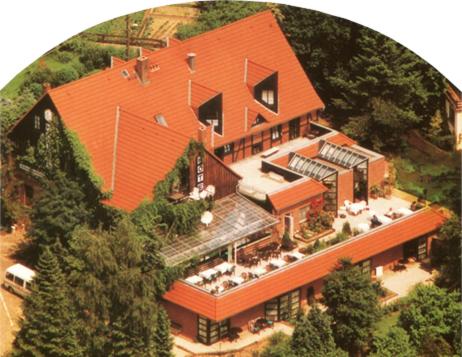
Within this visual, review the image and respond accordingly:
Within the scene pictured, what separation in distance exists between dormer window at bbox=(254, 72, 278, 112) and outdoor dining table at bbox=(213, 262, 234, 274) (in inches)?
192

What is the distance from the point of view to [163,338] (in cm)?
5047

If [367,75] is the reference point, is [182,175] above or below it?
below

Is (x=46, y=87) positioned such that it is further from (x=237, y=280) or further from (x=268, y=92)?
(x=237, y=280)

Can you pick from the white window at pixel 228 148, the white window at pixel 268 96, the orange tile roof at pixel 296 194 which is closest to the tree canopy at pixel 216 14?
the white window at pixel 268 96

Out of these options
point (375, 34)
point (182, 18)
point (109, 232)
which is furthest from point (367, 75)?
point (109, 232)

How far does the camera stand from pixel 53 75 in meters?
55.4

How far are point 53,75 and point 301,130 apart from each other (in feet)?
22.0

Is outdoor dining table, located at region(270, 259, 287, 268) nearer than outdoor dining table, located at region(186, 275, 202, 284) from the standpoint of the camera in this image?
No

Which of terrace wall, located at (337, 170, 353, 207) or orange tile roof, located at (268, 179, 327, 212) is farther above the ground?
terrace wall, located at (337, 170, 353, 207)

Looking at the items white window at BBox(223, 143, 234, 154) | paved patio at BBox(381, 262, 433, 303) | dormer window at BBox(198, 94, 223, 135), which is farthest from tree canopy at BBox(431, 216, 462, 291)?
dormer window at BBox(198, 94, 223, 135)

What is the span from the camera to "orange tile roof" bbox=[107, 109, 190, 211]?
52781mm

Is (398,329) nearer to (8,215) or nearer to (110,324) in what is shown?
(110,324)

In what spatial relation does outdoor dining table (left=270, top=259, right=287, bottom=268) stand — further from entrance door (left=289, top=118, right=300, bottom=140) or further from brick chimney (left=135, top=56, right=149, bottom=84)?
brick chimney (left=135, top=56, right=149, bottom=84)

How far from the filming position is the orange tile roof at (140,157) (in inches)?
2078
